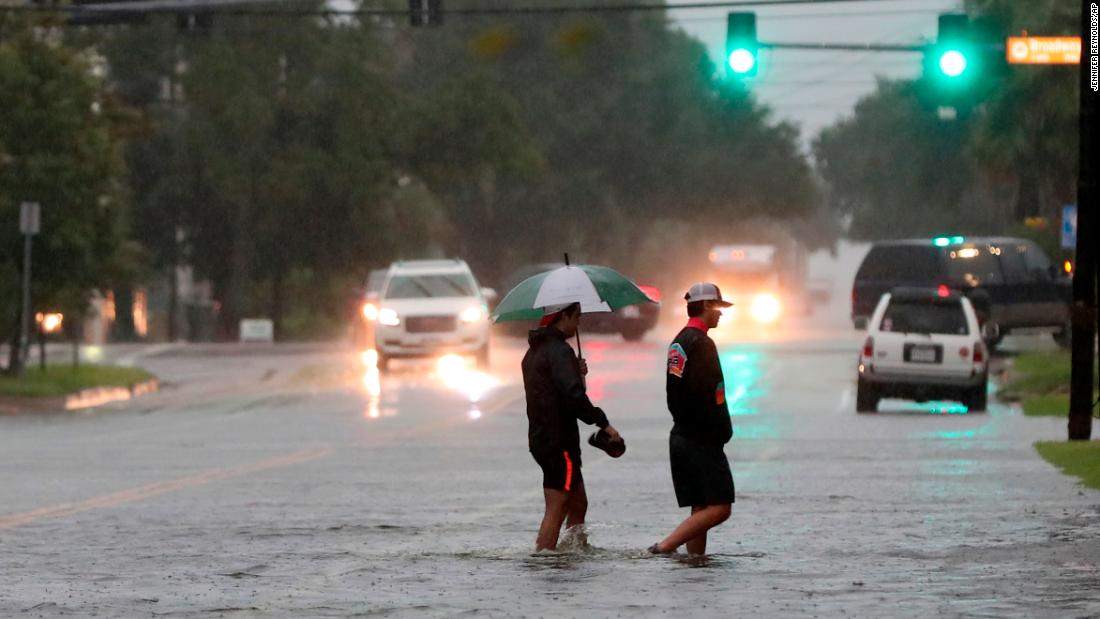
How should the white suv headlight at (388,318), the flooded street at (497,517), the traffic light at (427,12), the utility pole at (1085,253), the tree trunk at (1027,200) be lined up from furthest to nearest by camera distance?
the tree trunk at (1027,200)
the white suv headlight at (388,318)
the traffic light at (427,12)
the utility pole at (1085,253)
the flooded street at (497,517)

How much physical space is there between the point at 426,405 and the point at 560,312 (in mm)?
18469

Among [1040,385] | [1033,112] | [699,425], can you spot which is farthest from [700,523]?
[1033,112]

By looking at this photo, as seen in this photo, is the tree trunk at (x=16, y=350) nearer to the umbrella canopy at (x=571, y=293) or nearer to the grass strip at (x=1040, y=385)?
the grass strip at (x=1040, y=385)

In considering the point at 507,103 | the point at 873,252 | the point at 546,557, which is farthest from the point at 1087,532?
the point at 507,103

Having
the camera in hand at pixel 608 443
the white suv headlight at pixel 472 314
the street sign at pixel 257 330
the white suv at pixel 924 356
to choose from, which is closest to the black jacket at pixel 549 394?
the camera in hand at pixel 608 443

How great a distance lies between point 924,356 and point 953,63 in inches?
164

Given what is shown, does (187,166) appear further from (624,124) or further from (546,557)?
(546,557)

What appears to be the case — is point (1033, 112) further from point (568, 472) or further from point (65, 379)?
point (568, 472)

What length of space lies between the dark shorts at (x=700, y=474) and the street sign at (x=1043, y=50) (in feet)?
52.7

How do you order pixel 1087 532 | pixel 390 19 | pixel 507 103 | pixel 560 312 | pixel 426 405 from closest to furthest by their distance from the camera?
pixel 560 312, pixel 1087 532, pixel 426 405, pixel 507 103, pixel 390 19

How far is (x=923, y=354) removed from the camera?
30469mm

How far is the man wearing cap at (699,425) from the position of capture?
1356 centimetres

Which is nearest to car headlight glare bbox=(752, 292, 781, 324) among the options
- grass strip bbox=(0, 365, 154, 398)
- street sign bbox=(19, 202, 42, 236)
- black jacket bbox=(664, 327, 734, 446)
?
grass strip bbox=(0, 365, 154, 398)

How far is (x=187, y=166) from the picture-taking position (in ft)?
222
